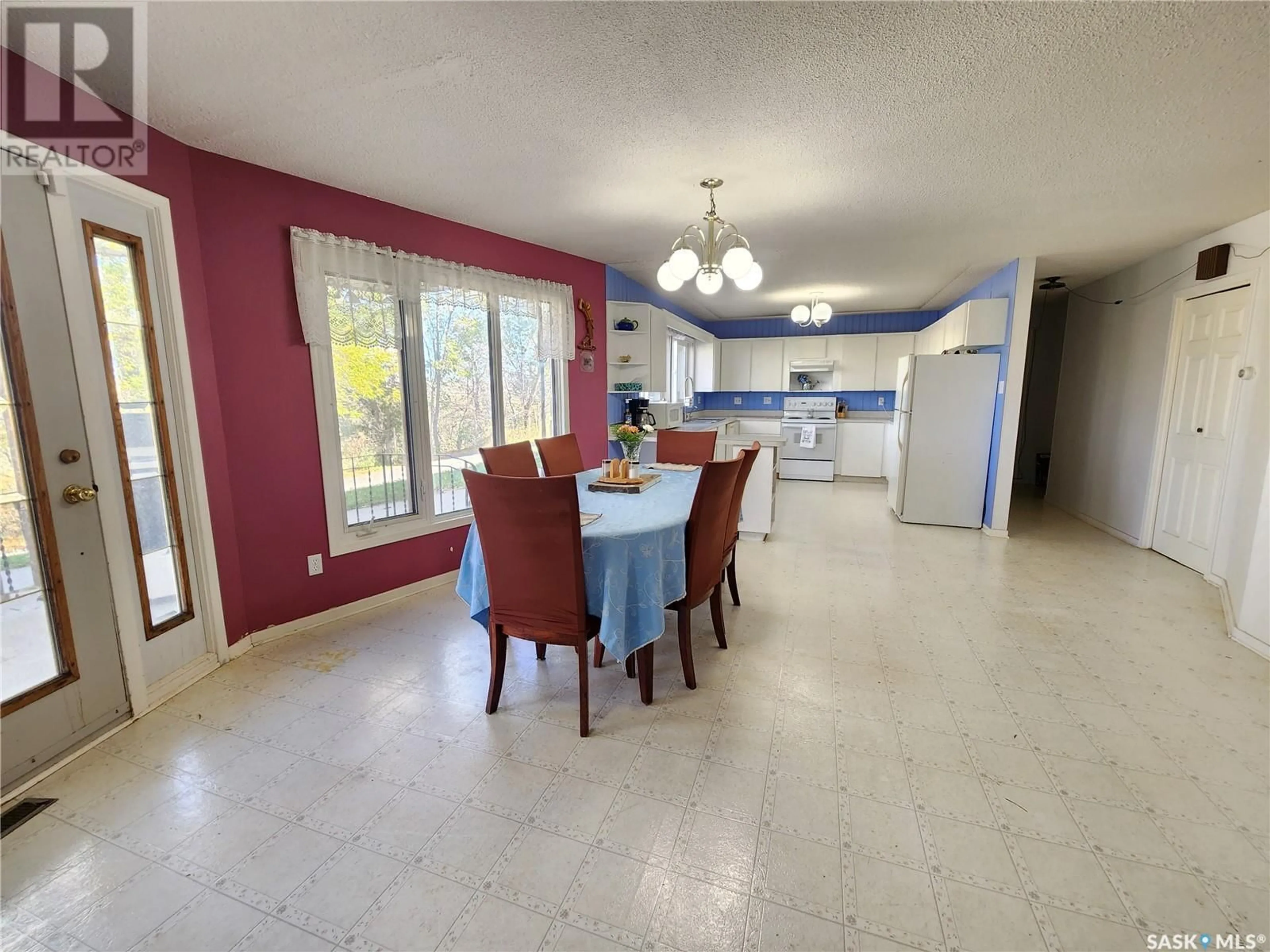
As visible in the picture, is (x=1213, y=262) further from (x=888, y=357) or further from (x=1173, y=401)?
(x=888, y=357)

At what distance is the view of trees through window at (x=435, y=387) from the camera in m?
2.78

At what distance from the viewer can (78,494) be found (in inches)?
68.6

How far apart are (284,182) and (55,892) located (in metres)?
2.75

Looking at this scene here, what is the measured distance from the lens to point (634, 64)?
163cm

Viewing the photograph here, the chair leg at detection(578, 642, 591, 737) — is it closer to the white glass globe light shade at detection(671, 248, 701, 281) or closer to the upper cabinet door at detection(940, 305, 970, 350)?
the white glass globe light shade at detection(671, 248, 701, 281)

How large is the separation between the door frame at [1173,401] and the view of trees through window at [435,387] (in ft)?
14.8

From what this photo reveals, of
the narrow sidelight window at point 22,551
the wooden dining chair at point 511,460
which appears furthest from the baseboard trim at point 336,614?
the wooden dining chair at point 511,460

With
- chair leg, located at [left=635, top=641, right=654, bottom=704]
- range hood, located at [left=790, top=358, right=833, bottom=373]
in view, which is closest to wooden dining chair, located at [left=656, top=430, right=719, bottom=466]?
chair leg, located at [left=635, top=641, right=654, bottom=704]

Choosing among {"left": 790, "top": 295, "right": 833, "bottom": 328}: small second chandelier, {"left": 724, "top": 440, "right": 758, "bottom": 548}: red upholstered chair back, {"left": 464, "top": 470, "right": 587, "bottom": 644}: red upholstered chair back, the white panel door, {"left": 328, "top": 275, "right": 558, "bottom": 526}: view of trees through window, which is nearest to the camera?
{"left": 464, "top": 470, "right": 587, "bottom": 644}: red upholstered chair back

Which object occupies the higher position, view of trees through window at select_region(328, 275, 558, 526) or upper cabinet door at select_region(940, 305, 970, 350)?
upper cabinet door at select_region(940, 305, 970, 350)

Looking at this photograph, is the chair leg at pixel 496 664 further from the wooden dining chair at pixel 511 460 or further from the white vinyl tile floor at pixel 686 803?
the wooden dining chair at pixel 511 460

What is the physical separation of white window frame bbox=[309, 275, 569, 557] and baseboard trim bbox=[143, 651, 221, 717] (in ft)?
2.25

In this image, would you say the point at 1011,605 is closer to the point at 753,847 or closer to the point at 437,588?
the point at 753,847

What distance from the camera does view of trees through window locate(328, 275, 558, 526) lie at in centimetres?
278
